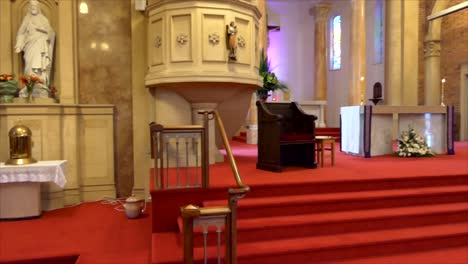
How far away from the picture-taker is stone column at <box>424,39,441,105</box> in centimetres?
1174

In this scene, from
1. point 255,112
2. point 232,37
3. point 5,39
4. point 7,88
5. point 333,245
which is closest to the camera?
point 333,245

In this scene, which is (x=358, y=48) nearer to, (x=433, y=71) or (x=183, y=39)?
(x=433, y=71)

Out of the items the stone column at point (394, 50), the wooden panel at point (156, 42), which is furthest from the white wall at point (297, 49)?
the wooden panel at point (156, 42)

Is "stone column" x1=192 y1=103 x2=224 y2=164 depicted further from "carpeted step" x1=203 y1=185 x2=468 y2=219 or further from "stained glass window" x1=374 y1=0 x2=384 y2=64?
"stained glass window" x1=374 y1=0 x2=384 y2=64

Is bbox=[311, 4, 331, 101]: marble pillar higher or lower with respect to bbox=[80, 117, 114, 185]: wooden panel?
higher

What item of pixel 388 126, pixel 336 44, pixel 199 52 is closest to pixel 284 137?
pixel 199 52

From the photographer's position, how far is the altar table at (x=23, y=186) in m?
5.25

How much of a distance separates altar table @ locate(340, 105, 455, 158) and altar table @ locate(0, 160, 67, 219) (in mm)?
5087

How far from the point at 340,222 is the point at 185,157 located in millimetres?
2435

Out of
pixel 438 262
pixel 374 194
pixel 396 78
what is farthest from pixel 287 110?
pixel 396 78

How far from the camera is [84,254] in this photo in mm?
3928

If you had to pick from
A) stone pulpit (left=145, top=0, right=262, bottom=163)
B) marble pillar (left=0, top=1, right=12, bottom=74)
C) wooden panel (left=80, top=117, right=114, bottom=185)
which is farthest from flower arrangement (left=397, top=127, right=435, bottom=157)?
marble pillar (left=0, top=1, right=12, bottom=74)

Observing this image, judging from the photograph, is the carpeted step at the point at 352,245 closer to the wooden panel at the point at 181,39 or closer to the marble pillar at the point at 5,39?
the wooden panel at the point at 181,39

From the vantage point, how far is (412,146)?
7.07 meters
